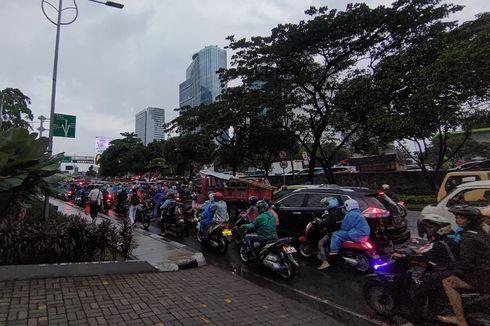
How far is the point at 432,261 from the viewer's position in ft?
15.3

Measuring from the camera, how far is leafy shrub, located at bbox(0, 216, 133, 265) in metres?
6.11

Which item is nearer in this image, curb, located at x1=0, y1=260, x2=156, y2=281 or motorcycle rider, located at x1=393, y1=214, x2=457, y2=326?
motorcycle rider, located at x1=393, y1=214, x2=457, y2=326

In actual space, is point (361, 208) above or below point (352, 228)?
above

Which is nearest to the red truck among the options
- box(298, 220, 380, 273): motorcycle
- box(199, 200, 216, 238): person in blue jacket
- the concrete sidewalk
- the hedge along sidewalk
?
box(199, 200, 216, 238): person in blue jacket

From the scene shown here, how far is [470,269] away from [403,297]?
3.26 feet

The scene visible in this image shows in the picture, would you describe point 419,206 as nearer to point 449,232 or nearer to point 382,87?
point 382,87

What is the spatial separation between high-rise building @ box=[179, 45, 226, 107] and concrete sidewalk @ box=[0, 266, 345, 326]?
2644 centimetres

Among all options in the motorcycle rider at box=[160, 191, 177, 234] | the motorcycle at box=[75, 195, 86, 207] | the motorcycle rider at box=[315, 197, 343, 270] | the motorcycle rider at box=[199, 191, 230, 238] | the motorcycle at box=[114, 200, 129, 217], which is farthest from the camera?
the motorcycle at box=[75, 195, 86, 207]

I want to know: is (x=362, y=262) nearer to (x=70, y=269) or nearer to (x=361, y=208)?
(x=361, y=208)

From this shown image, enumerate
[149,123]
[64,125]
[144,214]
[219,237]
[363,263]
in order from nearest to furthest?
1. [363,263]
2. [219,237]
3. [64,125]
4. [144,214]
5. [149,123]

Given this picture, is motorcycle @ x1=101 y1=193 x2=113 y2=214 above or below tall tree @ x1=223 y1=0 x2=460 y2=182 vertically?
below

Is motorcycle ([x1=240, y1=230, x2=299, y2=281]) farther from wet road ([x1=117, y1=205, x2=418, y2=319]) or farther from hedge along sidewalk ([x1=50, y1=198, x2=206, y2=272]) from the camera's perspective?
hedge along sidewalk ([x1=50, y1=198, x2=206, y2=272])

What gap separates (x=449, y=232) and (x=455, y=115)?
1446cm

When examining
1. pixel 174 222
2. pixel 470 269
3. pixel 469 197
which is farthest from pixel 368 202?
pixel 174 222
